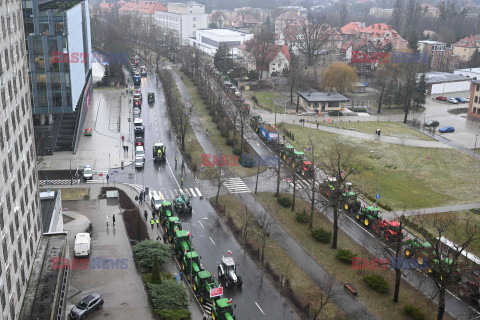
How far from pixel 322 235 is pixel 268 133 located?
3420 cm

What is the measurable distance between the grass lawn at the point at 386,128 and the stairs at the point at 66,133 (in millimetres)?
45825

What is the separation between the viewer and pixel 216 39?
16688cm

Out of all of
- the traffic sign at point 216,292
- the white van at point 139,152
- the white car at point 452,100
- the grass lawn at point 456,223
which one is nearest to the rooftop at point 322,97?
the white car at point 452,100

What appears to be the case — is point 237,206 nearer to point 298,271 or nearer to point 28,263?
point 298,271

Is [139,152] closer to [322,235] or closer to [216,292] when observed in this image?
[322,235]

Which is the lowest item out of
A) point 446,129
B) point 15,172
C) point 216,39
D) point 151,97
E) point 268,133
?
point 446,129

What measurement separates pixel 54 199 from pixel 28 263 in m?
12.9

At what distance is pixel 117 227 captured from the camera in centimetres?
5419

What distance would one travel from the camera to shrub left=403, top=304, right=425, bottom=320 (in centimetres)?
3912

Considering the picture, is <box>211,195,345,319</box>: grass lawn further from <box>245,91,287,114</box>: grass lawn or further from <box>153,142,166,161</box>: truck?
<box>245,91,287,114</box>: grass lawn

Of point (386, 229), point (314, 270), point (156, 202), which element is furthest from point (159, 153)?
point (386, 229)

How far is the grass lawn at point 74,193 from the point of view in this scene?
2427 inches

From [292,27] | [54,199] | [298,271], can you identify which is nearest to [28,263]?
[54,199]

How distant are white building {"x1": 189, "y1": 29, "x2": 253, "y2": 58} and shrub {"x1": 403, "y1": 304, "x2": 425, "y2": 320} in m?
127
